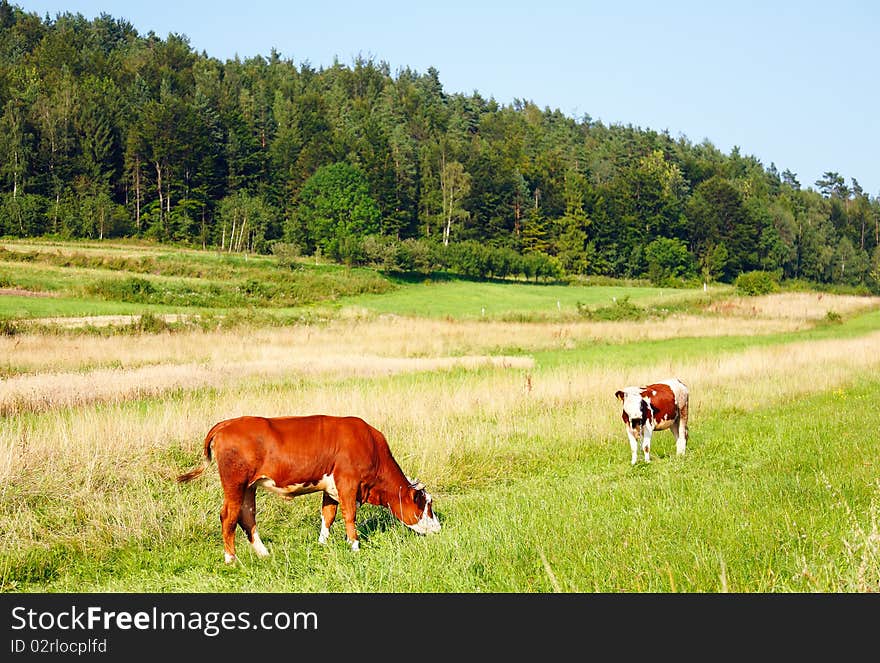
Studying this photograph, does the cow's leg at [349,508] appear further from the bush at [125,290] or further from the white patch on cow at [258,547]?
the bush at [125,290]

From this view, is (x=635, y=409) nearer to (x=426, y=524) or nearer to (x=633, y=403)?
(x=633, y=403)

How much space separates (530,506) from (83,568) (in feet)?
17.9

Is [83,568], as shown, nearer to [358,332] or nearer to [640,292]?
[358,332]

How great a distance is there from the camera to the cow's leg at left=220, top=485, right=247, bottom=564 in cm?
830

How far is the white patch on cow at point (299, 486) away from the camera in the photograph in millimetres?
8414

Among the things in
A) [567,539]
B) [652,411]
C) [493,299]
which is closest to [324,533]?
[567,539]

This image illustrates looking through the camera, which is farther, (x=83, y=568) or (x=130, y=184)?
(x=130, y=184)

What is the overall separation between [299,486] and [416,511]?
4.84ft

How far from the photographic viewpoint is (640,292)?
9881 centimetres

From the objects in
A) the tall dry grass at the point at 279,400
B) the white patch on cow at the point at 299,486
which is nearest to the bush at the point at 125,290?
the tall dry grass at the point at 279,400

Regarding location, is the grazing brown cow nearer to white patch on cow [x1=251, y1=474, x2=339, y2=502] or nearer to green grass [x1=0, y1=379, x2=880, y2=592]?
white patch on cow [x1=251, y1=474, x2=339, y2=502]

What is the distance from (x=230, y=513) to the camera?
8383mm
